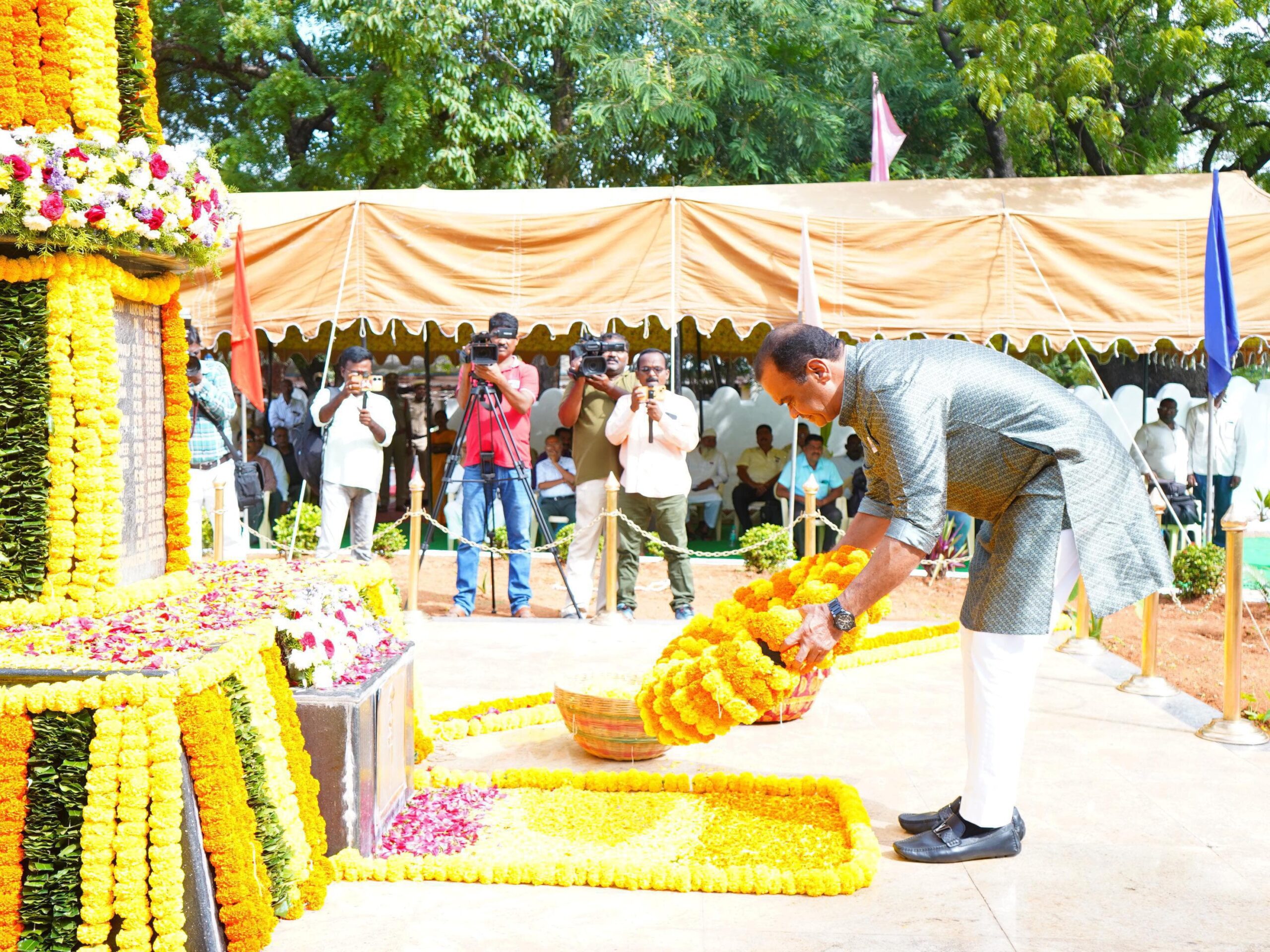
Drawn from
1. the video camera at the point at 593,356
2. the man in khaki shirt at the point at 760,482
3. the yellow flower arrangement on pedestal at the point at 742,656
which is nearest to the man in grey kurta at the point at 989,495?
the yellow flower arrangement on pedestal at the point at 742,656

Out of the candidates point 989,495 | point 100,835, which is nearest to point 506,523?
point 989,495

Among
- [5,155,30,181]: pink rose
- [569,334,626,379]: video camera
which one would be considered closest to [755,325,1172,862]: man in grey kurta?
[5,155,30,181]: pink rose

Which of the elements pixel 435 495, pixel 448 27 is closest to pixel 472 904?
pixel 435 495

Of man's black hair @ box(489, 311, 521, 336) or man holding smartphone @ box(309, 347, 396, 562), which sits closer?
man's black hair @ box(489, 311, 521, 336)

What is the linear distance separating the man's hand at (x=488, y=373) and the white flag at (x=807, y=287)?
8.61 feet

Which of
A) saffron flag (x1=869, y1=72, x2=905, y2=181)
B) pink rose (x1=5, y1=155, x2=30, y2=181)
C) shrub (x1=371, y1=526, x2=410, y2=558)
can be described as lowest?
shrub (x1=371, y1=526, x2=410, y2=558)

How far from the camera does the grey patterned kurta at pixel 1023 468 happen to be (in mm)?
3492

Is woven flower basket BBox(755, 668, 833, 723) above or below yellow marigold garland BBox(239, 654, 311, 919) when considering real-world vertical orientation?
below

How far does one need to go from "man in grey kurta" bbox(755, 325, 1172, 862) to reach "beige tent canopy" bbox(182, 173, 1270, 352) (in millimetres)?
5672

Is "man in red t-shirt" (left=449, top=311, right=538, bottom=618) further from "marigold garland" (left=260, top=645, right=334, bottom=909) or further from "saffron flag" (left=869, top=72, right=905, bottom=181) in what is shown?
"saffron flag" (left=869, top=72, right=905, bottom=181)

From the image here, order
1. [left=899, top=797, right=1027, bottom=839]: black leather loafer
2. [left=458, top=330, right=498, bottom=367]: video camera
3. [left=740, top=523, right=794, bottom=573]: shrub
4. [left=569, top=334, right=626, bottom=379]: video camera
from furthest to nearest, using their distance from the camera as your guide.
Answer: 1. [left=740, top=523, right=794, bottom=573]: shrub
2. [left=569, top=334, right=626, bottom=379]: video camera
3. [left=458, top=330, right=498, bottom=367]: video camera
4. [left=899, top=797, right=1027, bottom=839]: black leather loafer

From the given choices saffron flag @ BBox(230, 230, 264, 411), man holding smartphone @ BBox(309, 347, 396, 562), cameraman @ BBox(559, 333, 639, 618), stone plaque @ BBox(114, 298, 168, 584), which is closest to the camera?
stone plaque @ BBox(114, 298, 168, 584)

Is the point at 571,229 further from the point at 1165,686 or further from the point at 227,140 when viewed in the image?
the point at 227,140

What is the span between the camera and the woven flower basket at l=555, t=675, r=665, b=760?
4703 mm
